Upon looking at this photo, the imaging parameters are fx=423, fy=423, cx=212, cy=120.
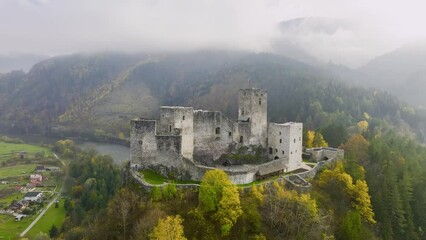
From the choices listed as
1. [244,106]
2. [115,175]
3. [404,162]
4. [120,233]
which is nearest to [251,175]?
[244,106]

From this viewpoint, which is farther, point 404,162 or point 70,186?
point 70,186

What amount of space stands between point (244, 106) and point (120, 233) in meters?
23.8

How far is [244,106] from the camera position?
5625 centimetres

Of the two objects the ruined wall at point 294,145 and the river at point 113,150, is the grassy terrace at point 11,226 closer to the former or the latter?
the river at point 113,150

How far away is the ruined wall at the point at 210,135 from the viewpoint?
5206 cm

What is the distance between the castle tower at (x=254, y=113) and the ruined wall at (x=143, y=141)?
45.6 feet

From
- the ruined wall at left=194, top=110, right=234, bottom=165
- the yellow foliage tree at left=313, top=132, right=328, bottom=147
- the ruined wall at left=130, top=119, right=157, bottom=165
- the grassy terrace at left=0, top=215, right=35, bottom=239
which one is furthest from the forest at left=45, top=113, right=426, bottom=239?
the grassy terrace at left=0, top=215, right=35, bottom=239

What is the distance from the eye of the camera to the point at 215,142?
176ft

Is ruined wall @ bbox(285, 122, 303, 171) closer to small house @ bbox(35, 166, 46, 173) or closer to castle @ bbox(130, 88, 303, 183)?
castle @ bbox(130, 88, 303, 183)

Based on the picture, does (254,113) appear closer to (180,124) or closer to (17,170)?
(180,124)

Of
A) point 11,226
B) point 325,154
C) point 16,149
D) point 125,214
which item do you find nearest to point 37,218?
point 11,226

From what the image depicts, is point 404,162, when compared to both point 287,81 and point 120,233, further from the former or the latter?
point 287,81

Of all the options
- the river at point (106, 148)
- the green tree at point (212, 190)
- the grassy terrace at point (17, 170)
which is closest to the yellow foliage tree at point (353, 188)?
the green tree at point (212, 190)

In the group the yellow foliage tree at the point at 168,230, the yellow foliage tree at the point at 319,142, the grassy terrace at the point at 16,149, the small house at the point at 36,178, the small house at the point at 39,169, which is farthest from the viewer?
the grassy terrace at the point at 16,149
